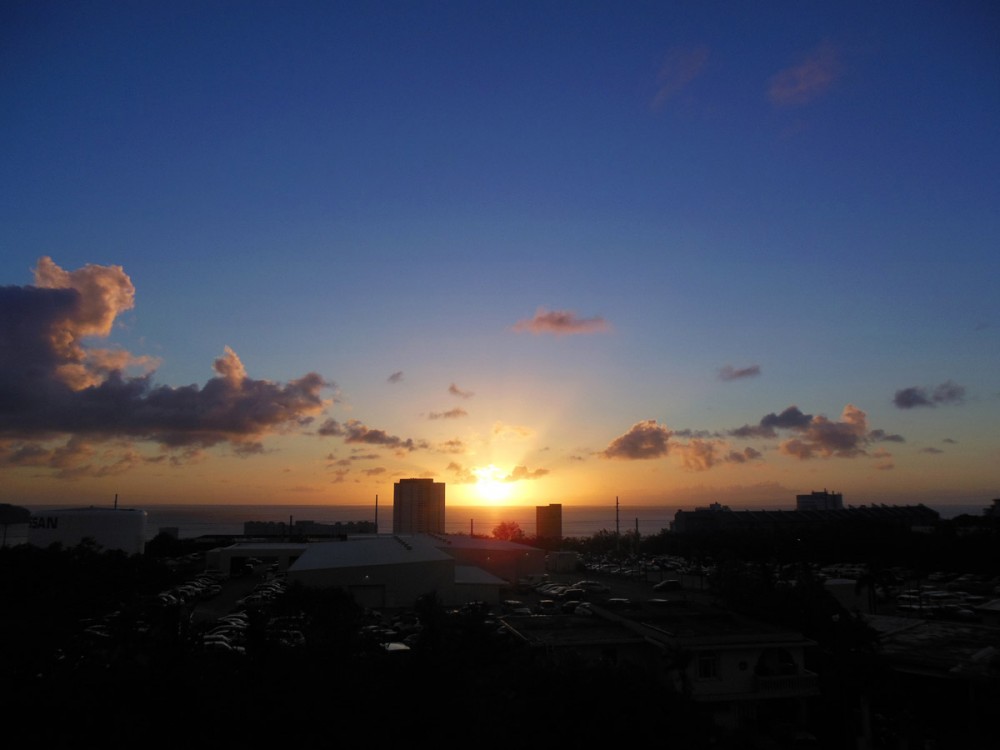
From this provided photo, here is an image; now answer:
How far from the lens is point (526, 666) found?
1140 centimetres

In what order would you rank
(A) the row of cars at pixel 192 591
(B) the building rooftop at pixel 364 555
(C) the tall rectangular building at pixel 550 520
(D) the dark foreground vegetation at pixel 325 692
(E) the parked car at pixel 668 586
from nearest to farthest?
(D) the dark foreground vegetation at pixel 325 692, (A) the row of cars at pixel 192 591, (B) the building rooftop at pixel 364 555, (E) the parked car at pixel 668 586, (C) the tall rectangular building at pixel 550 520

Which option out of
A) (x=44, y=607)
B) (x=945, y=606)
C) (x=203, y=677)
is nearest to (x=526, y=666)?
(x=203, y=677)

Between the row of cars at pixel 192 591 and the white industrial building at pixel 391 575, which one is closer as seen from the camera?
the row of cars at pixel 192 591

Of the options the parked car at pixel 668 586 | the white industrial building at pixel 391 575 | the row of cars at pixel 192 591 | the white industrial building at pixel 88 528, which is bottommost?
the parked car at pixel 668 586

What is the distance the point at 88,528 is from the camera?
48469 millimetres

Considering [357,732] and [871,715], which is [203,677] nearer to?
[357,732]

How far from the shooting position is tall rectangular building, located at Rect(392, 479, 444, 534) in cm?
9106

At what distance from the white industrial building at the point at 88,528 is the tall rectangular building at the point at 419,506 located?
42.8 metres

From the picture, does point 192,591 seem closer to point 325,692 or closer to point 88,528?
point 88,528

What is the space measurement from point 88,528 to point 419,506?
4646 cm

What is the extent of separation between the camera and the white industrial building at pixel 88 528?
156 feet

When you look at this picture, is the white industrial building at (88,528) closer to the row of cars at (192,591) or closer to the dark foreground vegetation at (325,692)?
the row of cars at (192,591)

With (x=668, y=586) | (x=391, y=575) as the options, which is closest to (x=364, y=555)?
(x=391, y=575)

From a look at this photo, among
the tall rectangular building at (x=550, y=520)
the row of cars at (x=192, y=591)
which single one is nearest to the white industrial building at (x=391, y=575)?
the row of cars at (x=192, y=591)
